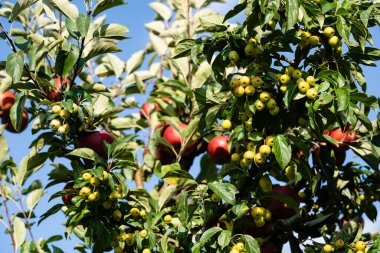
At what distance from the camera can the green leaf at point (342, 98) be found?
7.50 ft

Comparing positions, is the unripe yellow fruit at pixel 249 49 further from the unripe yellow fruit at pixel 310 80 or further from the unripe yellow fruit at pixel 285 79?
the unripe yellow fruit at pixel 310 80

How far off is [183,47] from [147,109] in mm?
1584

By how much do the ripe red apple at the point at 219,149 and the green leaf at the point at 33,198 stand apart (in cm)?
110

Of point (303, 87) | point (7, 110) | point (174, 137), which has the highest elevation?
point (303, 87)

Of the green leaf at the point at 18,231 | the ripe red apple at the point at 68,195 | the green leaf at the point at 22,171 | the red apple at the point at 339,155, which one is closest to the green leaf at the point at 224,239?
the ripe red apple at the point at 68,195

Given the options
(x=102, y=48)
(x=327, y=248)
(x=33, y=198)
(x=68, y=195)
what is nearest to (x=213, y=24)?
(x=102, y=48)

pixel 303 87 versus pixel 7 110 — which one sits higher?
pixel 303 87

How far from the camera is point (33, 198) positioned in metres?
3.84

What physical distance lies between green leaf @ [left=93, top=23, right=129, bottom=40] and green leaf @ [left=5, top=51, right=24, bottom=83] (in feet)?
1.36

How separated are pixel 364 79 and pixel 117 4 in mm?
1206

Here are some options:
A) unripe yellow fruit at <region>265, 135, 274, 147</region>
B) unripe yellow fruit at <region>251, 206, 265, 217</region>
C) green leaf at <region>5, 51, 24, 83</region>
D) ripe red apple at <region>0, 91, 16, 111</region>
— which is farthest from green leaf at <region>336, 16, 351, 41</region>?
ripe red apple at <region>0, 91, 16, 111</region>

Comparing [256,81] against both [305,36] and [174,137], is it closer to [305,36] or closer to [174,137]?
[305,36]

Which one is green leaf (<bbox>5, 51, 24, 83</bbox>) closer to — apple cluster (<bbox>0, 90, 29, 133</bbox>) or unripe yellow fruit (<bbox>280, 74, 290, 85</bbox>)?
unripe yellow fruit (<bbox>280, 74, 290, 85</bbox>)

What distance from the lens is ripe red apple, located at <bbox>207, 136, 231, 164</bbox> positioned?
3.72m
